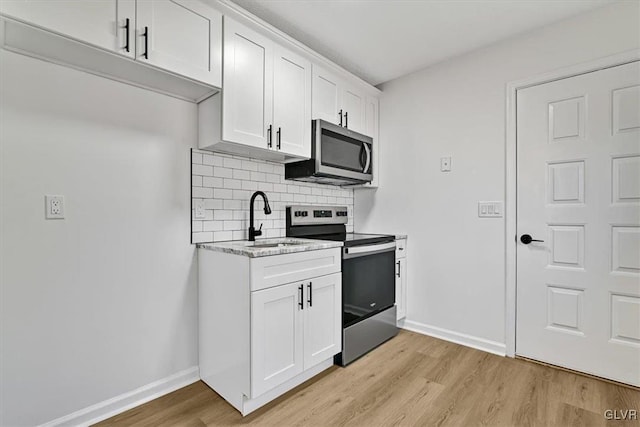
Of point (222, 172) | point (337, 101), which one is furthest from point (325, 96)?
point (222, 172)

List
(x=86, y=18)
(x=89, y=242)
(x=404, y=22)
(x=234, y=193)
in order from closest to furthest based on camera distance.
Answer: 1. (x=86, y=18)
2. (x=89, y=242)
3. (x=404, y=22)
4. (x=234, y=193)

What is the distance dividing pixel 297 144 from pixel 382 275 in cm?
130

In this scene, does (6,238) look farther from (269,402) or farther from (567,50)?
(567,50)

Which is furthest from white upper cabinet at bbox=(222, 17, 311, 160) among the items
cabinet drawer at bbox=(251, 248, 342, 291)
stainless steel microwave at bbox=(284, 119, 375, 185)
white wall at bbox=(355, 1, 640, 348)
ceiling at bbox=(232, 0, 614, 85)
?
white wall at bbox=(355, 1, 640, 348)

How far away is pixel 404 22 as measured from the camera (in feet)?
7.18

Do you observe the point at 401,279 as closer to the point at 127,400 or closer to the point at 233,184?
the point at 233,184

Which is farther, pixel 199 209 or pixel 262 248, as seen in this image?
pixel 199 209

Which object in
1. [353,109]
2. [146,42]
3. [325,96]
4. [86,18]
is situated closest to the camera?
[86,18]

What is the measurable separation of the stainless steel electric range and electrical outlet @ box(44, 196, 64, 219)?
4.90ft

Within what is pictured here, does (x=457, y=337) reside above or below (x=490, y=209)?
below

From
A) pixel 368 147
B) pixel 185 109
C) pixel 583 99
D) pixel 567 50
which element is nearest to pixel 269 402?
pixel 185 109

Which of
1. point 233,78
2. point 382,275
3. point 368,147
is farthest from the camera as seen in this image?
point 368,147

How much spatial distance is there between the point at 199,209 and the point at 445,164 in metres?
2.07

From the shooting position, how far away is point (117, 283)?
175 centimetres
